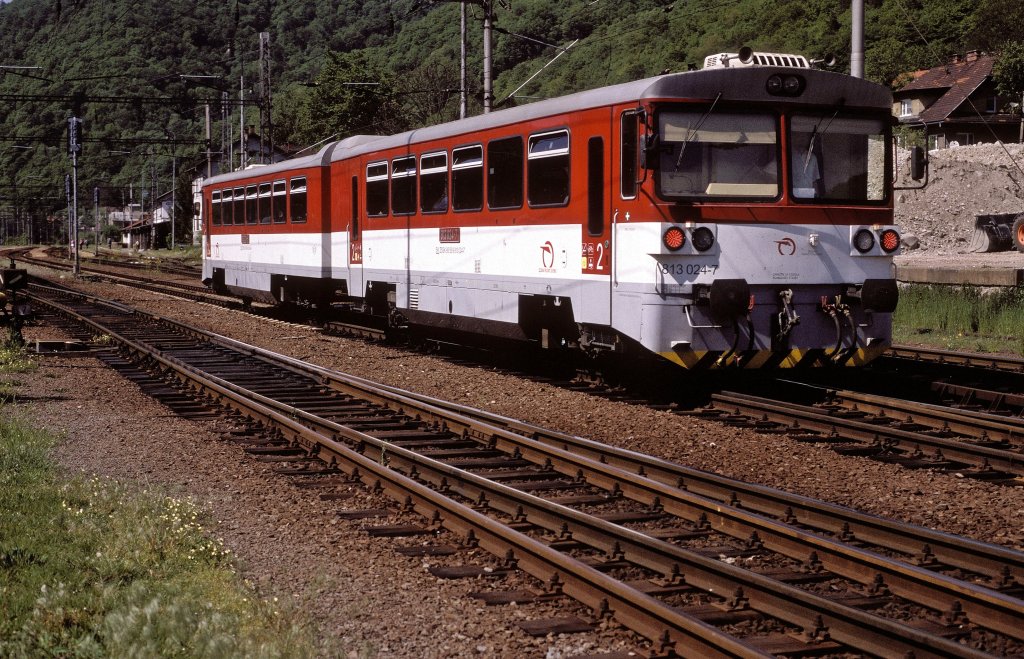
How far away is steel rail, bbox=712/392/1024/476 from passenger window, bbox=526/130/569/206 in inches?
114

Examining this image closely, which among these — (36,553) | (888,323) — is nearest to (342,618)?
(36,553)

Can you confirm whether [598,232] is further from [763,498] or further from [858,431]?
[763,498]

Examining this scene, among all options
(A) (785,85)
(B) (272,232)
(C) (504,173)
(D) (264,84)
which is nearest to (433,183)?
(C) (504,173)

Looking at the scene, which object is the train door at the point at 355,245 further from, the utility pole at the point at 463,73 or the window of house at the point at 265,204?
the utility pole at the point at 463,73

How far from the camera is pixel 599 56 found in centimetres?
10000

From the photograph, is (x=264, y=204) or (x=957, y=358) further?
(x=264, y=204)

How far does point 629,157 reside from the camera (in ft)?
39.5

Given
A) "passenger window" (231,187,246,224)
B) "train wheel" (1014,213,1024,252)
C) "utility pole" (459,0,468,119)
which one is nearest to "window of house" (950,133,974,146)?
"train wheel" (1014,213,1024,252)

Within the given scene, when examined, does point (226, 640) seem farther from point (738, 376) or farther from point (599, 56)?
point (599, 56)

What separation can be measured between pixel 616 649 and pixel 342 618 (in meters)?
1.43

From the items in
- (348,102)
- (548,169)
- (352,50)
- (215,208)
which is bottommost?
(548,169)

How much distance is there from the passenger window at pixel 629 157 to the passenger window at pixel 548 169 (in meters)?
1.17

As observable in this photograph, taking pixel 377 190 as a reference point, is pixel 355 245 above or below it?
below

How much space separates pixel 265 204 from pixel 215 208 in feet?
16.3
